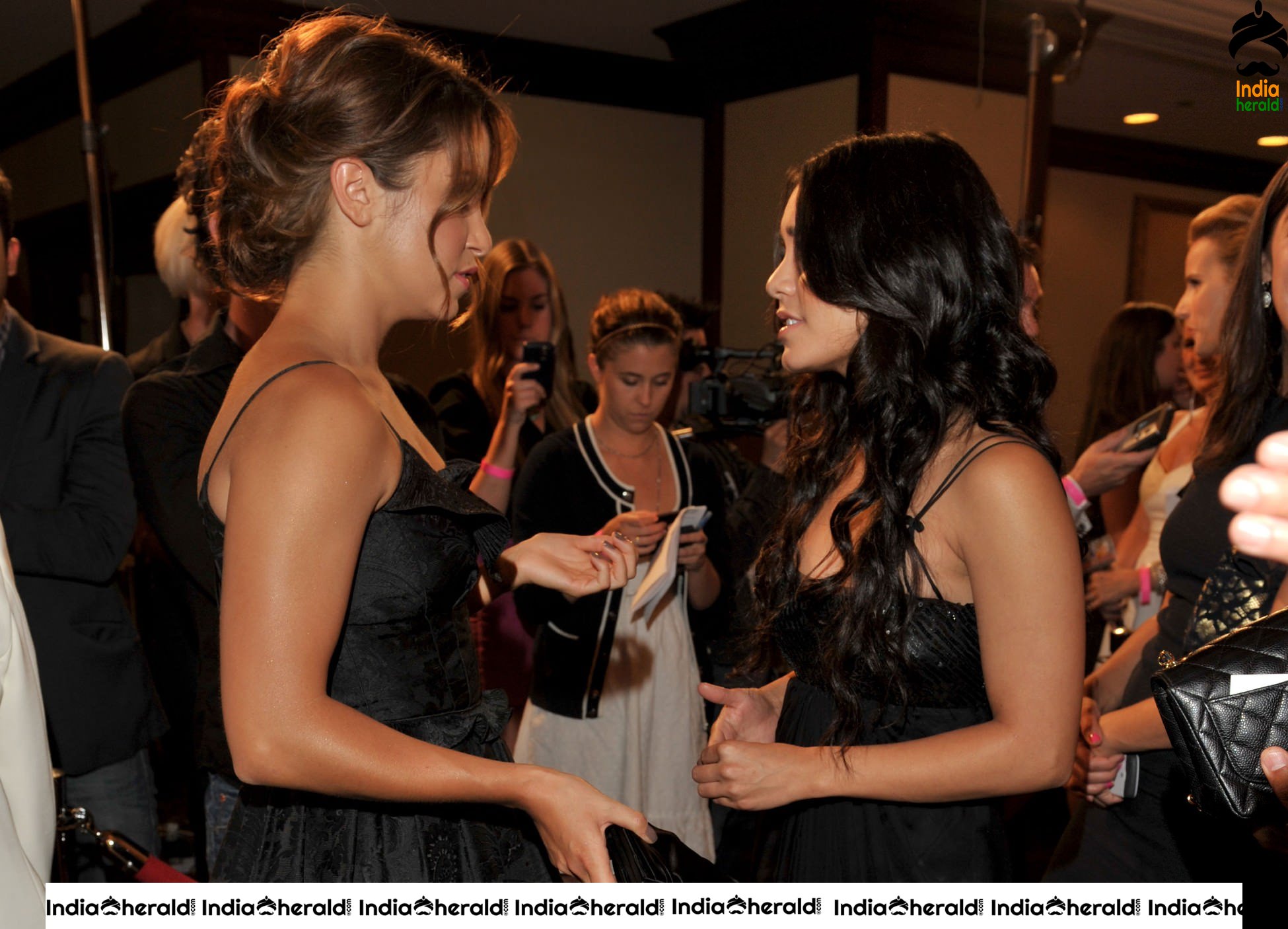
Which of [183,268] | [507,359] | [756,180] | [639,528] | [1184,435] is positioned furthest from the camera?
[756,180]

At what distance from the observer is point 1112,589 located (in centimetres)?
275

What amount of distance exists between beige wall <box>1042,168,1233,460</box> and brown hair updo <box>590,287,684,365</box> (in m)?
5.27

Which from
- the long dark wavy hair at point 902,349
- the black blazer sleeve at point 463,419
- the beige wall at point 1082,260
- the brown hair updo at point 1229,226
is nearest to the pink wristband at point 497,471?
the black blazer sleeve at point 463,419

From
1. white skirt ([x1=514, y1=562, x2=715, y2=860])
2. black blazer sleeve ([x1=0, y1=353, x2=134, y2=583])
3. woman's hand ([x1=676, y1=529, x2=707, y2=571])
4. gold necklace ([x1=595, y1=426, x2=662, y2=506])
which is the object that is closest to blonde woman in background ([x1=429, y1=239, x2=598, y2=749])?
gold necklace ([x1=595, y1=426, x2=662, y2=506])

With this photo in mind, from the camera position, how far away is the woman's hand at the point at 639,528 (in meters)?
2.15

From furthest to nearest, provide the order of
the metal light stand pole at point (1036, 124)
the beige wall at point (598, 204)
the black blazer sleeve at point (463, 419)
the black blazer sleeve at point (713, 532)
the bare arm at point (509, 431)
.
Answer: the beige wall at point (598, 204) → the metal light stand pole at point (1036, 124) → the black blazer sleeve at point (463, 419) → the black blazer sleeve at point (713, 532) → the bare arm at point (509, 431)

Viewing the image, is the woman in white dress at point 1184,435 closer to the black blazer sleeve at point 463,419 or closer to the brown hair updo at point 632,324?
the brown hair updo at point 632,324

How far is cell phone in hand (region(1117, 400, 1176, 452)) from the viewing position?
8.89 ft

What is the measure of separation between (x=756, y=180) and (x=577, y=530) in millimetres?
3360

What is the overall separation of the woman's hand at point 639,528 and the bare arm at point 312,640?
1091 mm

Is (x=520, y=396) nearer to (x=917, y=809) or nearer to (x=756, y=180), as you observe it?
(x=917, y=809)

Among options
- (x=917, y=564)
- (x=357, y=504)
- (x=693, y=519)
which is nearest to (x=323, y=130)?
(x=357, y=504)

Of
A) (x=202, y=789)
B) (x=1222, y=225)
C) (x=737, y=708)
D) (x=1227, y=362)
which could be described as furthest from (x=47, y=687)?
(x=1222, y=225)

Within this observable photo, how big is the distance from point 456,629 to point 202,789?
1380mm
